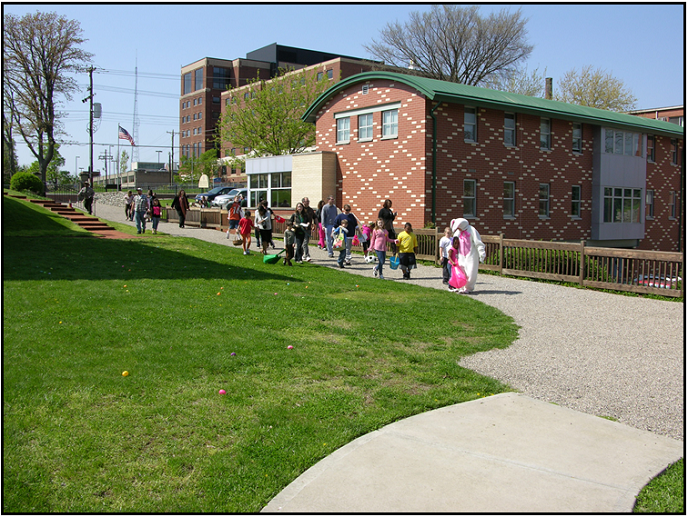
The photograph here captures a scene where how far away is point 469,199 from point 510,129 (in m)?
4.23

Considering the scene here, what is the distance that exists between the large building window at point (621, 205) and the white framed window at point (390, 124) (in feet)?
42.3

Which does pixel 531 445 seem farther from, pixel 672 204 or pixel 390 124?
pixel 672 204

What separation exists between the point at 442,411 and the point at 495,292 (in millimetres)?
9141

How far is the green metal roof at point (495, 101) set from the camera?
2505 centimetres

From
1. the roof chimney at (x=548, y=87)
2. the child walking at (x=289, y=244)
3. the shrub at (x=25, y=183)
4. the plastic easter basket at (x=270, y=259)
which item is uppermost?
the roof chimney at (x=548, y=87)

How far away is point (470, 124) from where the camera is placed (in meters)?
26.7

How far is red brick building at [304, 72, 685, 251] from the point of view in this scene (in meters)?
25.3

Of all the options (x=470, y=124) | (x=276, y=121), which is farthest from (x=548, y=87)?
(x=470, y=124)

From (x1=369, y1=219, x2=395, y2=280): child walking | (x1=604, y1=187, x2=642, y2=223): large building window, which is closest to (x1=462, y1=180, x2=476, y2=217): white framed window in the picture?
(x1=604, y1=187, x2=642, y2=223): large building window

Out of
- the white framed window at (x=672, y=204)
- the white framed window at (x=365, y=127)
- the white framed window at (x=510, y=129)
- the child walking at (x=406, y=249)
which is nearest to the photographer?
the child walking at (x=406, y=249)

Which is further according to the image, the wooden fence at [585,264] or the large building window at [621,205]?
the large building window at [621,205]

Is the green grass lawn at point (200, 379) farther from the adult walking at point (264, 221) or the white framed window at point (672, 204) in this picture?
the white framed window at point (672, 204)

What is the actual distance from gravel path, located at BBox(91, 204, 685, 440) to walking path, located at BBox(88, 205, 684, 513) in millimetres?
28

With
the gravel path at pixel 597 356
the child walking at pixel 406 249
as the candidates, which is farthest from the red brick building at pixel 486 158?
the gravel path at pixel 597 356
